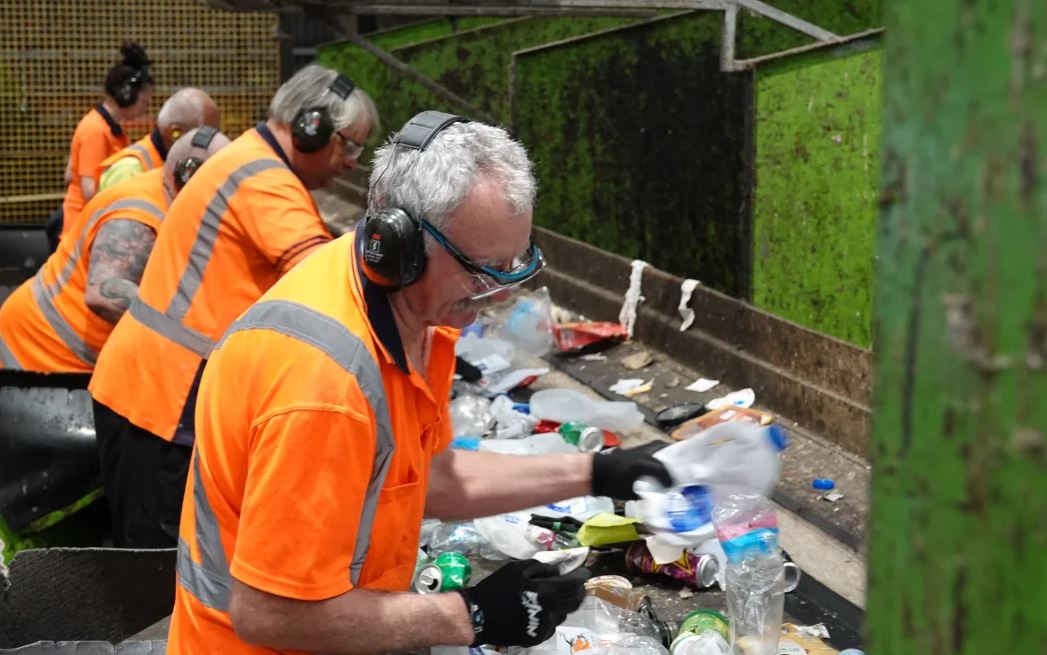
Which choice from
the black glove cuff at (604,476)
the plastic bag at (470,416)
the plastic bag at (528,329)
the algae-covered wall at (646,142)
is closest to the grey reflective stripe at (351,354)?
the black glove cuff at (604,476)

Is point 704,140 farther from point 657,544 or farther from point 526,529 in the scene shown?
point 657,544

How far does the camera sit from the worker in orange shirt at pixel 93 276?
4.24 m

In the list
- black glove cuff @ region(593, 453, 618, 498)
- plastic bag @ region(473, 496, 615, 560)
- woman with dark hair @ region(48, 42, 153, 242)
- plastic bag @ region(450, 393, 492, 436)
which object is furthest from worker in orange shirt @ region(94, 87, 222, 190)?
black glove cuff @ region(593, 453, 618, 498)

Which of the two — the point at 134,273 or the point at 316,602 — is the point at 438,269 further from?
the point at 134,273

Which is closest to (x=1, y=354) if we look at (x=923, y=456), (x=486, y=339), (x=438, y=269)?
(x=486, y=339)

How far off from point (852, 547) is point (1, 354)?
3.14 metres

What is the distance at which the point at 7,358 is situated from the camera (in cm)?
464

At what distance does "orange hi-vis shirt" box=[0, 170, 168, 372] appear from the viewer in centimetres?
438

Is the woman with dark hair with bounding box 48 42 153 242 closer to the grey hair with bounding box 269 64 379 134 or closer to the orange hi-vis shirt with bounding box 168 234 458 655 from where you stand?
the grey hair with bounding box 269 64 379 134

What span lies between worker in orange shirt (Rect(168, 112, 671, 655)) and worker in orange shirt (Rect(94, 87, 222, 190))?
413cm

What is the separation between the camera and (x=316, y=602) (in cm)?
187

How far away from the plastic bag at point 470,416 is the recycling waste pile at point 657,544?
9 centimetres

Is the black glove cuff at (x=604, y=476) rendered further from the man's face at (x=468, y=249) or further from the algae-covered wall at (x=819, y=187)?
the algae-covered wall at (x=819, y=187)

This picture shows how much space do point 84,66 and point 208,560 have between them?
1031cm
